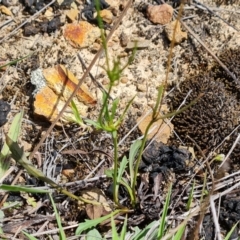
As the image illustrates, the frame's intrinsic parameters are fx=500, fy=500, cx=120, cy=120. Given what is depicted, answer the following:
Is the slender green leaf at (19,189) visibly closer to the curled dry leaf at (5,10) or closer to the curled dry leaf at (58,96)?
the curled dry leaf at (58,96)

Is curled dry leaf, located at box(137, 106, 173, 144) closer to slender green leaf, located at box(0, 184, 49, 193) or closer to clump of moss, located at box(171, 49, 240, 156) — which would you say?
clump of moss, located at box(171, 49, 240, 156)

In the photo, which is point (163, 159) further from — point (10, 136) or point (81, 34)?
point (81, 34)

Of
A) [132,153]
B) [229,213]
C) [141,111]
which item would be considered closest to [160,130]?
[141,111]

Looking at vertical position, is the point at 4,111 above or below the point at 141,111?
below

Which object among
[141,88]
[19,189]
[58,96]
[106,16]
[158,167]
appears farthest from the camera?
[106,16]

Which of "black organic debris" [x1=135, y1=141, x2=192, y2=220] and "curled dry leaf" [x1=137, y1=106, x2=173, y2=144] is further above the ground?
"curled dry leaf" [x1=137, y1=106, x2=173, y2=144]

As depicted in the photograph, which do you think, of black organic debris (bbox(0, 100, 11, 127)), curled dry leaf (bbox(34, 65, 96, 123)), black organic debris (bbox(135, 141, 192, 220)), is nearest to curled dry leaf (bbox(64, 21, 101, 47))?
curled dry leaf (bbox(34, 65, 96, 123))

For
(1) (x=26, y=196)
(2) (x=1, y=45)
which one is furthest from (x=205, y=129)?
(2) (x=1, y=45)
